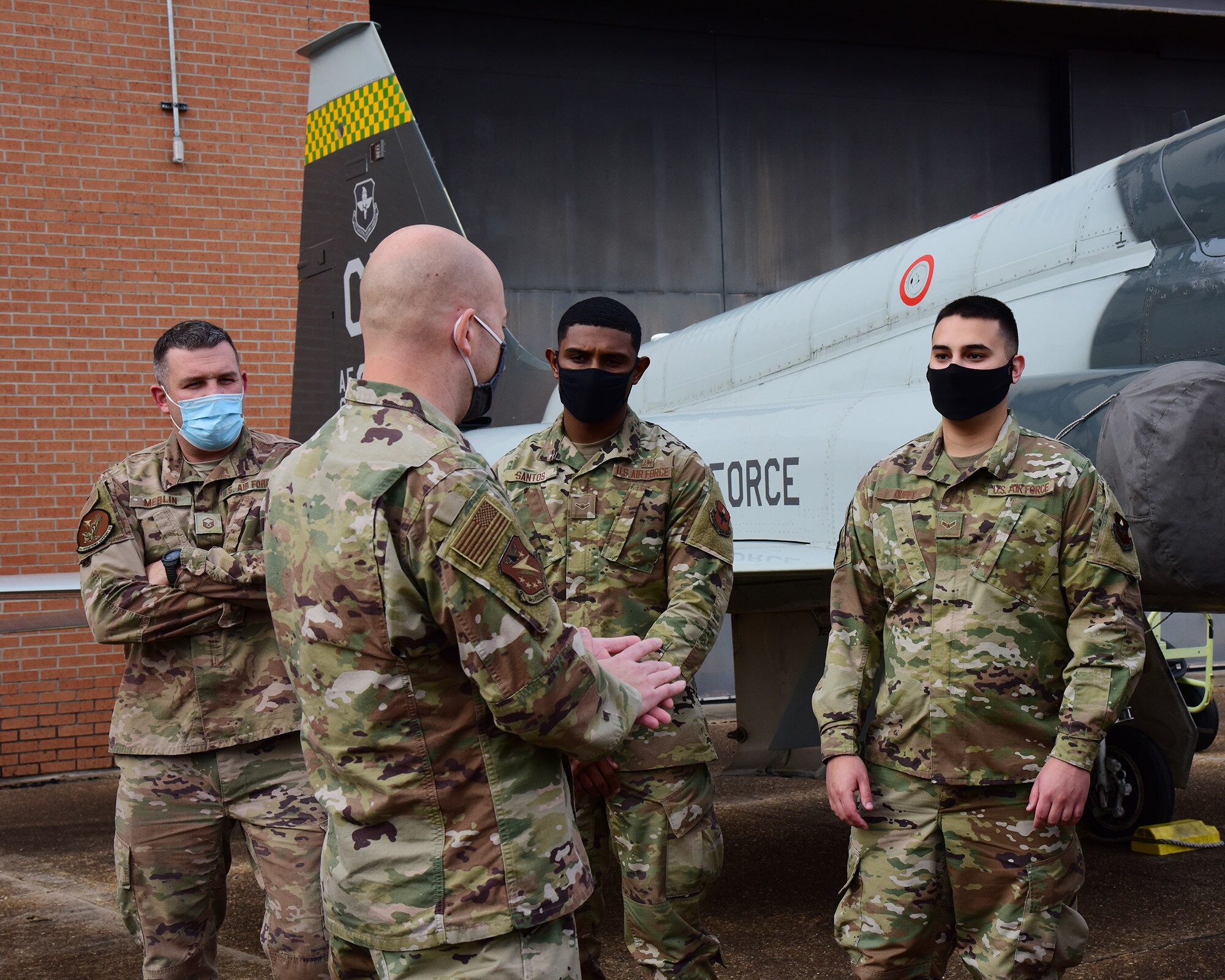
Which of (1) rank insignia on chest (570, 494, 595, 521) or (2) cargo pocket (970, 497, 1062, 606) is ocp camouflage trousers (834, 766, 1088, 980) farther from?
(1) rank insignia on chest (570, 494, 595, 521)

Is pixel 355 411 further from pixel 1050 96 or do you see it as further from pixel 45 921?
pixel 1050 96

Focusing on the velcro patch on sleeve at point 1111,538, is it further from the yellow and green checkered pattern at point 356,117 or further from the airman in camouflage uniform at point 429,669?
the yellow and green checkered pattern at point 356,117

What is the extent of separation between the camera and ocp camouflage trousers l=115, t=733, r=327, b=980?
285cm

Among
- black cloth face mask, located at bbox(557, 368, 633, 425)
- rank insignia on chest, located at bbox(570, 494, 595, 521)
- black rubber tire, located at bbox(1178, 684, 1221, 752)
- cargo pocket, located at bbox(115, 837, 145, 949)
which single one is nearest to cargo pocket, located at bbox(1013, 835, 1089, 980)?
rank insignia on chest, located at bbox(570, 494, 595, 521)

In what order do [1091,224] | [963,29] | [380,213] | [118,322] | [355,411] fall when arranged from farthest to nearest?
1. [963,29]
2. [118,322]
3. [380,213]
4. [1091,224]
5. [355,411]

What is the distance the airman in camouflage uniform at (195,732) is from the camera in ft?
9.41

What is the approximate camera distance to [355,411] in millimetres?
1832

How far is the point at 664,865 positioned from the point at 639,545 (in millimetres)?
788

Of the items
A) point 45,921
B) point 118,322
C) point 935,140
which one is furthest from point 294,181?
point 935,140

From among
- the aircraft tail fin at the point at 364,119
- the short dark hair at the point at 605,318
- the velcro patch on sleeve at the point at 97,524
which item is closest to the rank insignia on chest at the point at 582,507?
the short dark hair at the point at 605,318

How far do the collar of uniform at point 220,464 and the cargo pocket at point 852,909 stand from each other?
5.86ft

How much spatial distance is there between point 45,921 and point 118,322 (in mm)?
4231

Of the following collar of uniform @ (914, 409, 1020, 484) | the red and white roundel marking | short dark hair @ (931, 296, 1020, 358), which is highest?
the red and white roundel marking

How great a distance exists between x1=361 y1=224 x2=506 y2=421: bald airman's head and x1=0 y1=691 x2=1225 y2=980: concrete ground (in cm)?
265
